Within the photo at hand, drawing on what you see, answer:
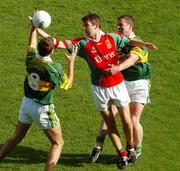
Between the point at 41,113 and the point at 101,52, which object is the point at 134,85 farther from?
the point at 41,113

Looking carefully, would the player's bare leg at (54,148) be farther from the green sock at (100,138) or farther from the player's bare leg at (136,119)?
the player's bare leg at (136,119)

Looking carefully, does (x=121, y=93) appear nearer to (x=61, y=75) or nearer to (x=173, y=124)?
(x=61, y=75)

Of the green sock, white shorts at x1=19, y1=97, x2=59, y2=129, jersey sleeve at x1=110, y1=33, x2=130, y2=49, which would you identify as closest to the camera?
white shorts at x1=19, y1=97, x2=59, y2=129

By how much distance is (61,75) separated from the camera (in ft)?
31.4

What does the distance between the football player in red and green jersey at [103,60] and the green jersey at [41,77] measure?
68 cm

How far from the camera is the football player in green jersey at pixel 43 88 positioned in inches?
375

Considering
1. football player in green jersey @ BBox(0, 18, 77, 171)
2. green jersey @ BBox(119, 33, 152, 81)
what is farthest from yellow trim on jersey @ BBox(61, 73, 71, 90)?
green jersey @ BBox(119, 33, 152, 81)

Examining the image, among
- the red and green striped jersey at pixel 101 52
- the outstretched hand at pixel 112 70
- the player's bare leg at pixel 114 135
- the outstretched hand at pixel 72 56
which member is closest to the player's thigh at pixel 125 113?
the player's bare leg at pixel 114 135

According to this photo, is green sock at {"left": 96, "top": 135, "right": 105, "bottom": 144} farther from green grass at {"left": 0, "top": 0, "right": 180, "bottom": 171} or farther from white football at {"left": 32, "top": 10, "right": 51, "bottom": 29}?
white football at {"left": 32, "top": 10, "right": 51, "bottom": 29}

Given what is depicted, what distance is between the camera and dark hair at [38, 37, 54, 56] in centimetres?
938

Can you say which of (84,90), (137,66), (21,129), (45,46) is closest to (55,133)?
(21,129)

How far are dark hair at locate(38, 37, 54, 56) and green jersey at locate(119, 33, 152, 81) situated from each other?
60.7 inches

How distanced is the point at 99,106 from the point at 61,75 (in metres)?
1.15

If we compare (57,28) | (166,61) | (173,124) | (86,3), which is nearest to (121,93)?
(173,124)
